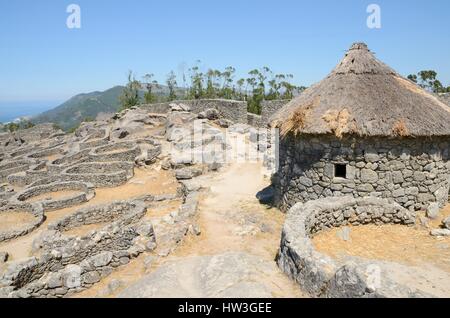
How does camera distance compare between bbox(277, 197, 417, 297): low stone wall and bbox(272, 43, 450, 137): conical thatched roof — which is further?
bbox(272, 43, 450, 137): conical thatched roof

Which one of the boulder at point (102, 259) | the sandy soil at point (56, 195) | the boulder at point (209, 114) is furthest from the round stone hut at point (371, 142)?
the boulder at point (209, 114)

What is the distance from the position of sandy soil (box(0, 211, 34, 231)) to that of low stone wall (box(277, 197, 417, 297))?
14275mm

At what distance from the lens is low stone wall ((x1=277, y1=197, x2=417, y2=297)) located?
5922 millimetres

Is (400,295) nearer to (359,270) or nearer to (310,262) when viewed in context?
(359,270)

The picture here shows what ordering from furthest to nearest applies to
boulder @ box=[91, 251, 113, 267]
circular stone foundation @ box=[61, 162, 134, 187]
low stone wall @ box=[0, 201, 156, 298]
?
circular stone foundation @ box=[61, 162, 134, 187] → boulder @ box=[91, 251, 113, 267] → low stone wall @ box=[0, 201, 156, 298]

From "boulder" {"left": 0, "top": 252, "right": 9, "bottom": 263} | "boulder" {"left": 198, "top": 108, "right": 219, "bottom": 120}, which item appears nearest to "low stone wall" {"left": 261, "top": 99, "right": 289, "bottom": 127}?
"boulder" {"left": 198, "top": 108, "right": 219, "bottom": 120}

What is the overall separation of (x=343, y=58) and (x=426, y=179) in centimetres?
567

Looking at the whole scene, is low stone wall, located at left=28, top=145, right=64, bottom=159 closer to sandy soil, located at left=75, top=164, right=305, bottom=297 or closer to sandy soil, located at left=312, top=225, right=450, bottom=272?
sandy soil, located at left=75, top=164, right=305, bottom=297

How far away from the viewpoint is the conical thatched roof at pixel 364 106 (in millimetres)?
11680

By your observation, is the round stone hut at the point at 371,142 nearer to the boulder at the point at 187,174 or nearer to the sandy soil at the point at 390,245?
the sandy soil at the point at 390,245

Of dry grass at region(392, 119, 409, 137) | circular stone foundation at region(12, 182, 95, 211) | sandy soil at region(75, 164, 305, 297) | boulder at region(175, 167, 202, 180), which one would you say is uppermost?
dry grass at region(392, 119, 409, 137)

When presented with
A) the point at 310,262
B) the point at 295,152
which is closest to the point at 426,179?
the point at 295,152

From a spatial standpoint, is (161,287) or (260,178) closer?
(161,287)

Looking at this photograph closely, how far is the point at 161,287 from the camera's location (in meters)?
7.35
